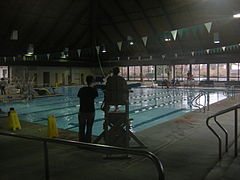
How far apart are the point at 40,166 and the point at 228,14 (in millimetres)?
5466

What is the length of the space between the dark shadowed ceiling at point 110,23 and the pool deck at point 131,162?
10.7 ft

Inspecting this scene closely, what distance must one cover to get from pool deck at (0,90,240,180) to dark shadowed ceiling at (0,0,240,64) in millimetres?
3269

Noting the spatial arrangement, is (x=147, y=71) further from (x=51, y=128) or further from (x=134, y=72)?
(x=51, y=128)

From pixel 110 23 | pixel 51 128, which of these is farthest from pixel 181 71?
pixel 51 128

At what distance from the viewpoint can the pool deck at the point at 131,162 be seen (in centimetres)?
383

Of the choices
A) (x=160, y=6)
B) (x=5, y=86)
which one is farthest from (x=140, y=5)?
(x=5, y=86)

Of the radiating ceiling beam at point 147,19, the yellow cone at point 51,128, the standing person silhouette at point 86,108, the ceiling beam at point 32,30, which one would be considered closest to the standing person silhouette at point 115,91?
the standing person silhouette at point 86,108

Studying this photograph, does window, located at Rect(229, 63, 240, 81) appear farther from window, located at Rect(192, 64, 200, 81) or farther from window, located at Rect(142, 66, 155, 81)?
window, located at Rect(142, 66, 155, 81)

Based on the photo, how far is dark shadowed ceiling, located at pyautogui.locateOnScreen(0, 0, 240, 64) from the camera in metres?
6.94

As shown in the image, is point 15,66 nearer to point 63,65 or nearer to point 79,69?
point 63,65

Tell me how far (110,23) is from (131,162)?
5610 millimetres

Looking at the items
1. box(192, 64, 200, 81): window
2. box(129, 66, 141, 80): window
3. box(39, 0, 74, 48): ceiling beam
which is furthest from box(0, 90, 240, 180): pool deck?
box(129, 66, 141, 80): window

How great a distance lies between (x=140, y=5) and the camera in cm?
773

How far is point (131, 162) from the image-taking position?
14.6ft
